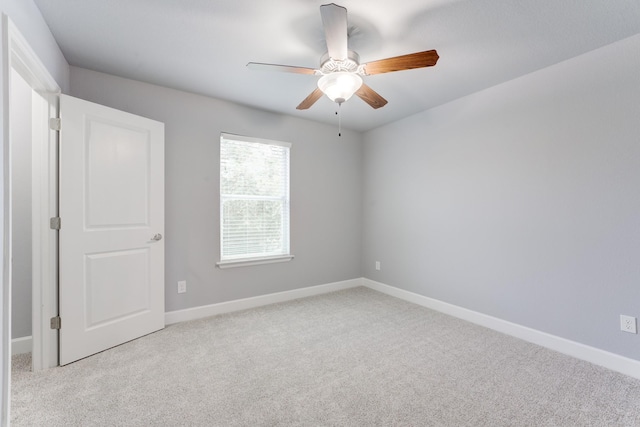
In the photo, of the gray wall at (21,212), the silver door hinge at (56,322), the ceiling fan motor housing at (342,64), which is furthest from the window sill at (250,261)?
the ceiling fan motor housing at (342,64)

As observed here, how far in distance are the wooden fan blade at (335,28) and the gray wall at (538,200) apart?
1.95m

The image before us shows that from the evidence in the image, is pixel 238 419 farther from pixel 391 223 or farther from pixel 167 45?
pixel 391 223

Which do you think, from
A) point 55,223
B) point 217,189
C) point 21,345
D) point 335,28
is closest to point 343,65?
point 335,28

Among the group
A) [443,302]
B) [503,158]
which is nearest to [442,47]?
[503,158]

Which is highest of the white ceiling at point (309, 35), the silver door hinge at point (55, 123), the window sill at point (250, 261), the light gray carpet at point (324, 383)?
the white ceiling at point (309, 35)

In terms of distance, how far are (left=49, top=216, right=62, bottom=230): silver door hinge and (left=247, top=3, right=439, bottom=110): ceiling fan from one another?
1825 millimetres

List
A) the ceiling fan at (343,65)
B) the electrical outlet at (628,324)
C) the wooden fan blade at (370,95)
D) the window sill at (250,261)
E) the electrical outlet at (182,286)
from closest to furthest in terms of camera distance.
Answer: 1. the ceiling fan at (343,65)
2. the electrical outlet at (628,324)
3. the wooden fan blade at (370,95)
4. the electrical outlet at (182,286)
5. the window sill at (250,261)

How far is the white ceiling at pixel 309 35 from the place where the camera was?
1.78 metres

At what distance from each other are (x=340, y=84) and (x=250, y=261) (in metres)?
2.30

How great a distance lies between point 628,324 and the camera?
2.08 m

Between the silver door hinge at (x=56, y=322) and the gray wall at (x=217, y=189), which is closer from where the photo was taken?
the silver door hinge at (x=56, y=322)

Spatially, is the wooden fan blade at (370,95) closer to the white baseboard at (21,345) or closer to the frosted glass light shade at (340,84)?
the frosted glass light shade at (340,84)

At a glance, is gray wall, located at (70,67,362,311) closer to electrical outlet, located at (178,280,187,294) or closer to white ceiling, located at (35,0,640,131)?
electrical outlet, located at (178,280,187,294)

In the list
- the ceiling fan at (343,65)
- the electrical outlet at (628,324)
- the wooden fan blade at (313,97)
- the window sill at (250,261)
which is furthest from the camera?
the window sill at (250,261)
